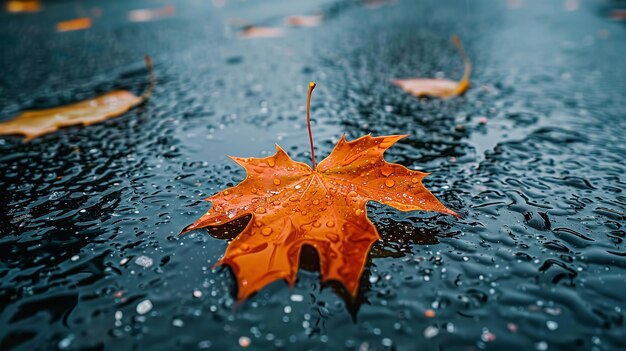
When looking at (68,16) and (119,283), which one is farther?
(68,16)

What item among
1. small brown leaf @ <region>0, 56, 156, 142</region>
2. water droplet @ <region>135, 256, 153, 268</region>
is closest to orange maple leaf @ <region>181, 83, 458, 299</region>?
water droplet @ <region>135, 256, 153, 268</region>

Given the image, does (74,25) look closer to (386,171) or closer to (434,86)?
(434,86)

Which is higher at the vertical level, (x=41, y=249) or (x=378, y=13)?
(x=378, y=13)

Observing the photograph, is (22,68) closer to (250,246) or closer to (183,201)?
(183,201)

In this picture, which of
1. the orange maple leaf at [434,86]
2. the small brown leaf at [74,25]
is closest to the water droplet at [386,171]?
the orange maple leaf at [434,86]

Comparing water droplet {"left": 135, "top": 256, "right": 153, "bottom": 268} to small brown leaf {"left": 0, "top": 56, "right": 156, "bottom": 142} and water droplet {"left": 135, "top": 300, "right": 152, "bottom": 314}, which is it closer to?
water droplet {"left": 135, "top": 300, "right": 152, "bottom": 314}

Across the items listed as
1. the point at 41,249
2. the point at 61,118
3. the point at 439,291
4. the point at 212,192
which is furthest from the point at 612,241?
the point at 61,118
